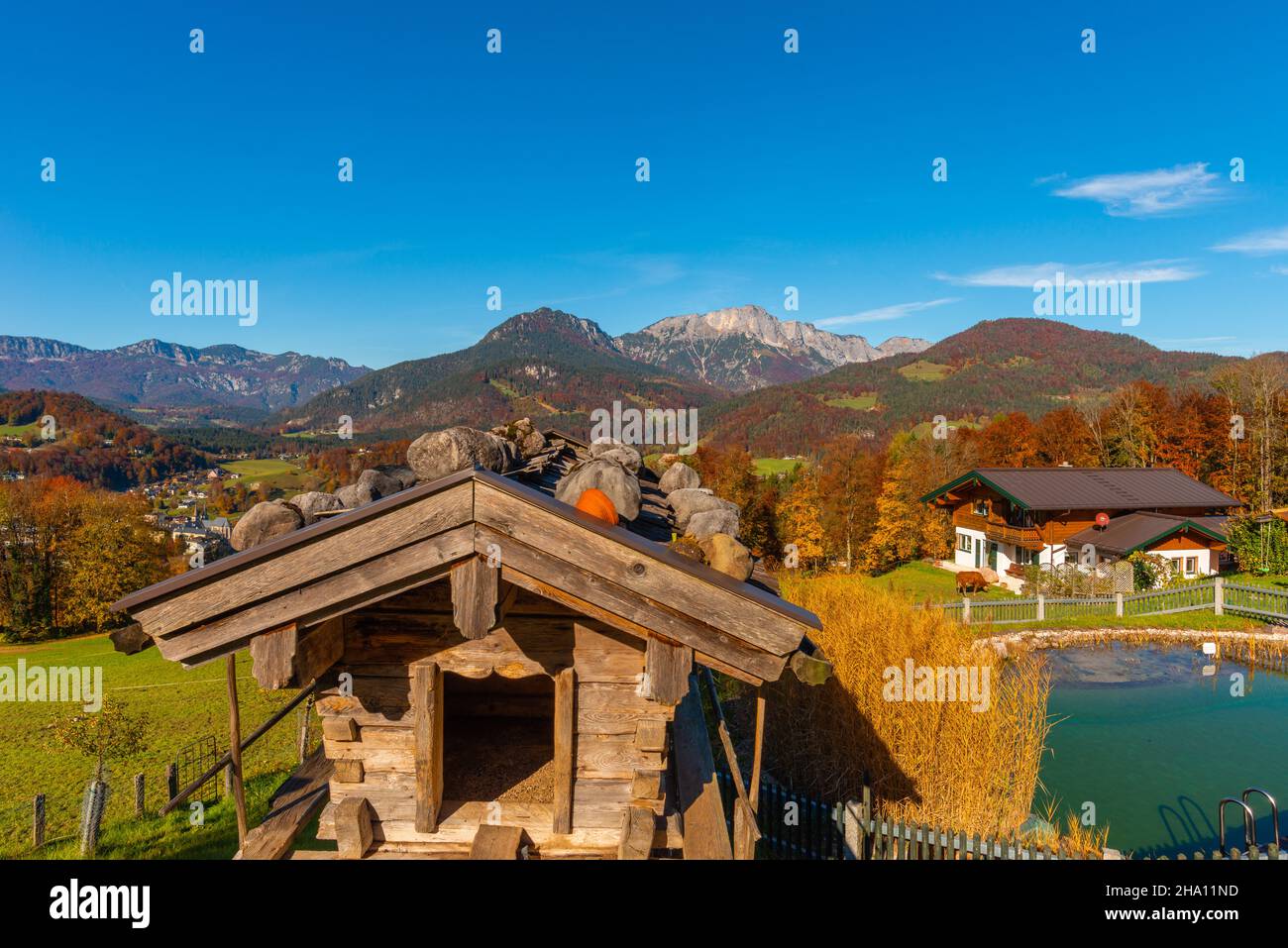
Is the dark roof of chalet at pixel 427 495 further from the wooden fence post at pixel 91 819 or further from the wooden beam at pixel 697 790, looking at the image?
the wooden fence post at pixel 91 819

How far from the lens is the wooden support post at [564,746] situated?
3.89m

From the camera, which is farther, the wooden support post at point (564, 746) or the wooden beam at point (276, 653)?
the wooden support post at point (564, 746)

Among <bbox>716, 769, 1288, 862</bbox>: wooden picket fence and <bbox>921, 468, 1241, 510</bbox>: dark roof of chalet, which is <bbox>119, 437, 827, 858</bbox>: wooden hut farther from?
<bbox>921, 468, 1241, 510</bbox>: dark roof of chalet

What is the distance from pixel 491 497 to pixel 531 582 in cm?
45

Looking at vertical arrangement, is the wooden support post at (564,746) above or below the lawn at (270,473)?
below

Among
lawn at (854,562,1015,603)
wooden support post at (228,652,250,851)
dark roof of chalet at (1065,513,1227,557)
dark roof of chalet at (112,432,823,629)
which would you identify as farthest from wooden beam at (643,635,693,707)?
dark roof of chalet at (1065,513,1227,557)

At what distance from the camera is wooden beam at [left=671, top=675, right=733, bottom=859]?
402cm

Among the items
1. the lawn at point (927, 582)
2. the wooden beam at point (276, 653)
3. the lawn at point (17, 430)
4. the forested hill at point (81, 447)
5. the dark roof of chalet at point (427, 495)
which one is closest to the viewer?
the dark roof of chalet at point (427, 495)

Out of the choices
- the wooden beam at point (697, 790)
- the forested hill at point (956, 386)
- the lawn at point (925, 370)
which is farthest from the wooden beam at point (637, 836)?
the lawn at point (925, 370)

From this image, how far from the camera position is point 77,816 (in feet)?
47.8

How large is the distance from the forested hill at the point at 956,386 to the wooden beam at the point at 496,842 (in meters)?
112

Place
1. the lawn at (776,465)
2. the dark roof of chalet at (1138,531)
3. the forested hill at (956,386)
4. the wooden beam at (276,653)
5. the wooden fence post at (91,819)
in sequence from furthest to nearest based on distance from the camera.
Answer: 1. the forested hill at (956,386)
2. the lawn at (776,465)
3. the dark roof of chalet at (1138,531)
4. the wooden fence post at (91,819)
5. the wooden beam at (276,653)
